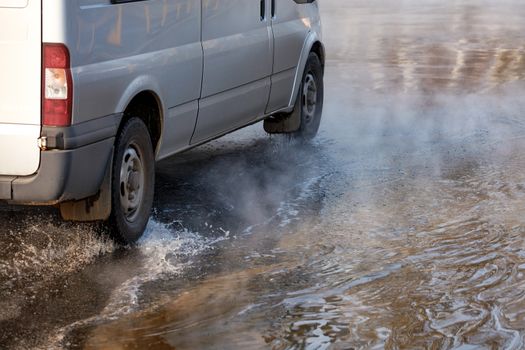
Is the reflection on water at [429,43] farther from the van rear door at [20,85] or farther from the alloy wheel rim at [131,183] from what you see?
the van rear door at [20,85]

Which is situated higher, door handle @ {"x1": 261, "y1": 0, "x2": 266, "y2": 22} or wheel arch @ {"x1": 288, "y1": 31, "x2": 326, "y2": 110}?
door handle @ {"x1": 261, "y1": 0, "x2": 266, "y2": 22}

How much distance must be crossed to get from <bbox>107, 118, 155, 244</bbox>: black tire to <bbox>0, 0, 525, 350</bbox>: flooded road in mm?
136

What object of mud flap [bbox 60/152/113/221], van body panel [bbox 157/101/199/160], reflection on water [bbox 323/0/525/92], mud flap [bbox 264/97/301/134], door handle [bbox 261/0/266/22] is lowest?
reflection on water [bbox 323/0/525/92]

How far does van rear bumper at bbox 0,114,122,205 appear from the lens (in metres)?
6.61

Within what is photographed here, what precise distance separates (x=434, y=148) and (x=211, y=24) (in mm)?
3063

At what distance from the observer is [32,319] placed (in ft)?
19.6

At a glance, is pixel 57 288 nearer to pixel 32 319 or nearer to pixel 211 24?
pixel 32 319

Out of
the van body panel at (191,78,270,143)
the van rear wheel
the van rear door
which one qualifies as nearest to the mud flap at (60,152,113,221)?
the van rear door

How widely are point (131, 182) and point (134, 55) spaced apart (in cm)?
76

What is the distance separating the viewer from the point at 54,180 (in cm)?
665

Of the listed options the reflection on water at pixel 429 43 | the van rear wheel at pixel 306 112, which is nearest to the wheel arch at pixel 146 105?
the van rear wheel at pixel 306 112

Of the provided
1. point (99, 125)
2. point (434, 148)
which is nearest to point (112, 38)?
point (99, 125)

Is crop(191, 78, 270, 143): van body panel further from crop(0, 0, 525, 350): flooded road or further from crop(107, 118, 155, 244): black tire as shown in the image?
crop(107, 118, 155, 244): black tire

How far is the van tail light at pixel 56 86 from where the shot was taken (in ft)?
21.5
